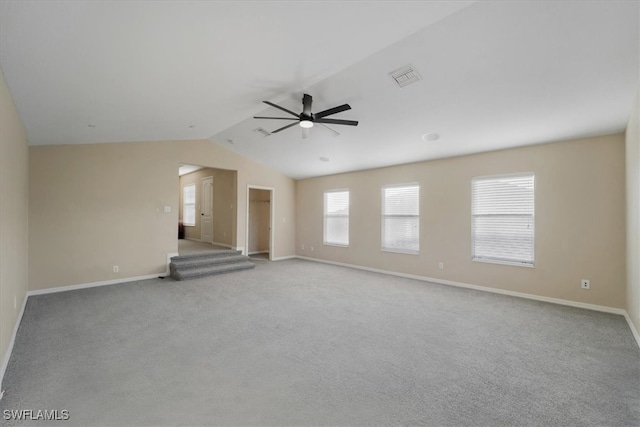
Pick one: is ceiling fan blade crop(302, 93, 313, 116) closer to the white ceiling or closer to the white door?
the white ceiling

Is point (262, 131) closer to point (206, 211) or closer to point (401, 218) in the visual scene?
point (401, 218)

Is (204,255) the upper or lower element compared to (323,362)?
upper

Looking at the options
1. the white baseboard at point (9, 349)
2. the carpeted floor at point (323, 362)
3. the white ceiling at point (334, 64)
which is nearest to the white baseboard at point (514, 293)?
the carpeted floor at point (323, 362)

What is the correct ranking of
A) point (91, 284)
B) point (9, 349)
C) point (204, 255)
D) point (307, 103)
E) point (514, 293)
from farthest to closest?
point (204, 255), point (91, 284), point (514, 293), point (307, 103), point (9, 349)

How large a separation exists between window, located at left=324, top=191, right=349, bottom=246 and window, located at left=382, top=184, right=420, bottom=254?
1.20 meters

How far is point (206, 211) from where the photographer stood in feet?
30.3

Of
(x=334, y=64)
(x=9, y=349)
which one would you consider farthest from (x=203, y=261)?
(x=334, y=64)

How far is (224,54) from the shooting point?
2.60 m

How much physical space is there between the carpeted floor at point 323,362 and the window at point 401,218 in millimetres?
1815

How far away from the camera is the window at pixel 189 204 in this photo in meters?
10.0

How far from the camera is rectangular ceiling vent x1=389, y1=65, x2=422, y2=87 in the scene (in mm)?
3083

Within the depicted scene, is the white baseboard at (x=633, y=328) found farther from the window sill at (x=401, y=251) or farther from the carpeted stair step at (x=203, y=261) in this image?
the carpeted stair step at (x=203, y=261)

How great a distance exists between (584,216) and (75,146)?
27.4 ft

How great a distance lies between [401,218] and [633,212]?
3458 mm
